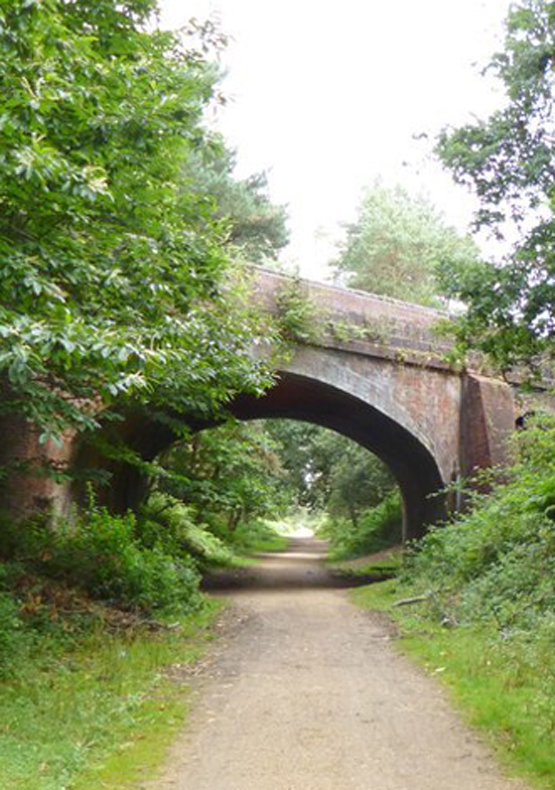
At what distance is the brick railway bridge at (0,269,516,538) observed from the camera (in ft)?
48.0

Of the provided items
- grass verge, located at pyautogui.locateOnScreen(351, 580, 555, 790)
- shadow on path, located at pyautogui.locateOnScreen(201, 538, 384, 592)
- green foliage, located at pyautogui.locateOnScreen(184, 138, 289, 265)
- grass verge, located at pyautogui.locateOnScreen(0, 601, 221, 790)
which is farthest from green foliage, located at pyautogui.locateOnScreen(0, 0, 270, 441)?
green foliage, located at pyautogui.locateOnScreen(184, 138, 289, 265)

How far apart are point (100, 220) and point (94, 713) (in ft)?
14.1

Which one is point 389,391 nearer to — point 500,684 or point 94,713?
point 500,684

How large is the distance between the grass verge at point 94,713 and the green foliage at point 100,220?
193 cm

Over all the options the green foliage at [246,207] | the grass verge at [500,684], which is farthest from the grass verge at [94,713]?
the green foliage at [246,207]

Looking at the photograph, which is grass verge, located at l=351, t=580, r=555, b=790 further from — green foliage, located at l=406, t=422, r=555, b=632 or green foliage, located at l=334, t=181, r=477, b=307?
green foliage, located at l=334, t=181, r=477, b=307

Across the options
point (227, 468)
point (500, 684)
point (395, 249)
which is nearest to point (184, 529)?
point (227, 468)

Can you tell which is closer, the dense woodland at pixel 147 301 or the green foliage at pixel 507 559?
the dense woodland at pixel 147 301

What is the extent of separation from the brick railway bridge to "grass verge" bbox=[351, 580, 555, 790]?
6.43m

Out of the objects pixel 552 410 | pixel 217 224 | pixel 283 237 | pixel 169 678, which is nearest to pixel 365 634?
pixel 169 678

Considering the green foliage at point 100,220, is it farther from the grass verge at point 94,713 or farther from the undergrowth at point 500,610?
the undergrowth at point 500,610

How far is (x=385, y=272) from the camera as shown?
33062 mm

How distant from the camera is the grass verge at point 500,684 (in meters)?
4.53

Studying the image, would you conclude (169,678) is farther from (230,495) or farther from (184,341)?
(230,495)
